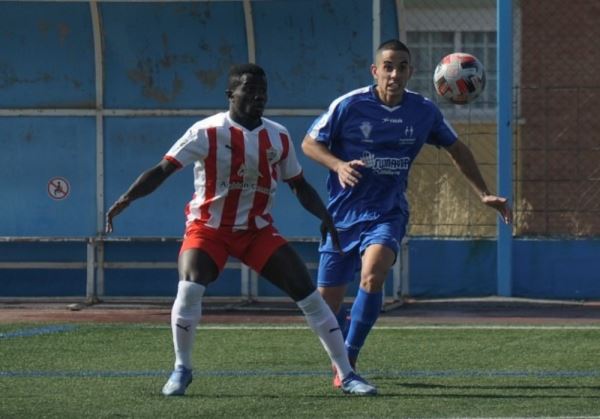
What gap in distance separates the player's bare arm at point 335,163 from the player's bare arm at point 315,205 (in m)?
0.19

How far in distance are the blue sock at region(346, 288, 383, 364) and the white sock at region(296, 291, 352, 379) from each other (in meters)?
0.43

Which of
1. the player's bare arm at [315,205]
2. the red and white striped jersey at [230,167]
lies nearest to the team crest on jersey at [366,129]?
the player's bare arm at [315,205]

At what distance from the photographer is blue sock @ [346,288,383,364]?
28.6 ft

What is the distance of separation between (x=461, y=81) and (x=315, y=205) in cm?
285

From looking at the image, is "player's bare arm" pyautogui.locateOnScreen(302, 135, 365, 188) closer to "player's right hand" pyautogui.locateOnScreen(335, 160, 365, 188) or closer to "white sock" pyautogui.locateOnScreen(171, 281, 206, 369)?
"player's right hand" pyautogui.locateOnScreen(335, 160, 365, 188)

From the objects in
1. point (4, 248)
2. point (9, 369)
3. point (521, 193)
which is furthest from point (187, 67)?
point (9, 369)

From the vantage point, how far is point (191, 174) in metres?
14.6

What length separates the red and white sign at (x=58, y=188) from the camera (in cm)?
1486

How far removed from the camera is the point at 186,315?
8.22 meters

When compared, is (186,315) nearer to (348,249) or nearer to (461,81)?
(348,249)

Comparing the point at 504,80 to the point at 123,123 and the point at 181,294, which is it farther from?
the point at 181,294

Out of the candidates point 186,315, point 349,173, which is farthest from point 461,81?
point 186,315

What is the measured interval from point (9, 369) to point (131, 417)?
2429mm

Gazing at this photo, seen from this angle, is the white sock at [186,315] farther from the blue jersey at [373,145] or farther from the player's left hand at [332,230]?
the blue jersey at [373,145]
